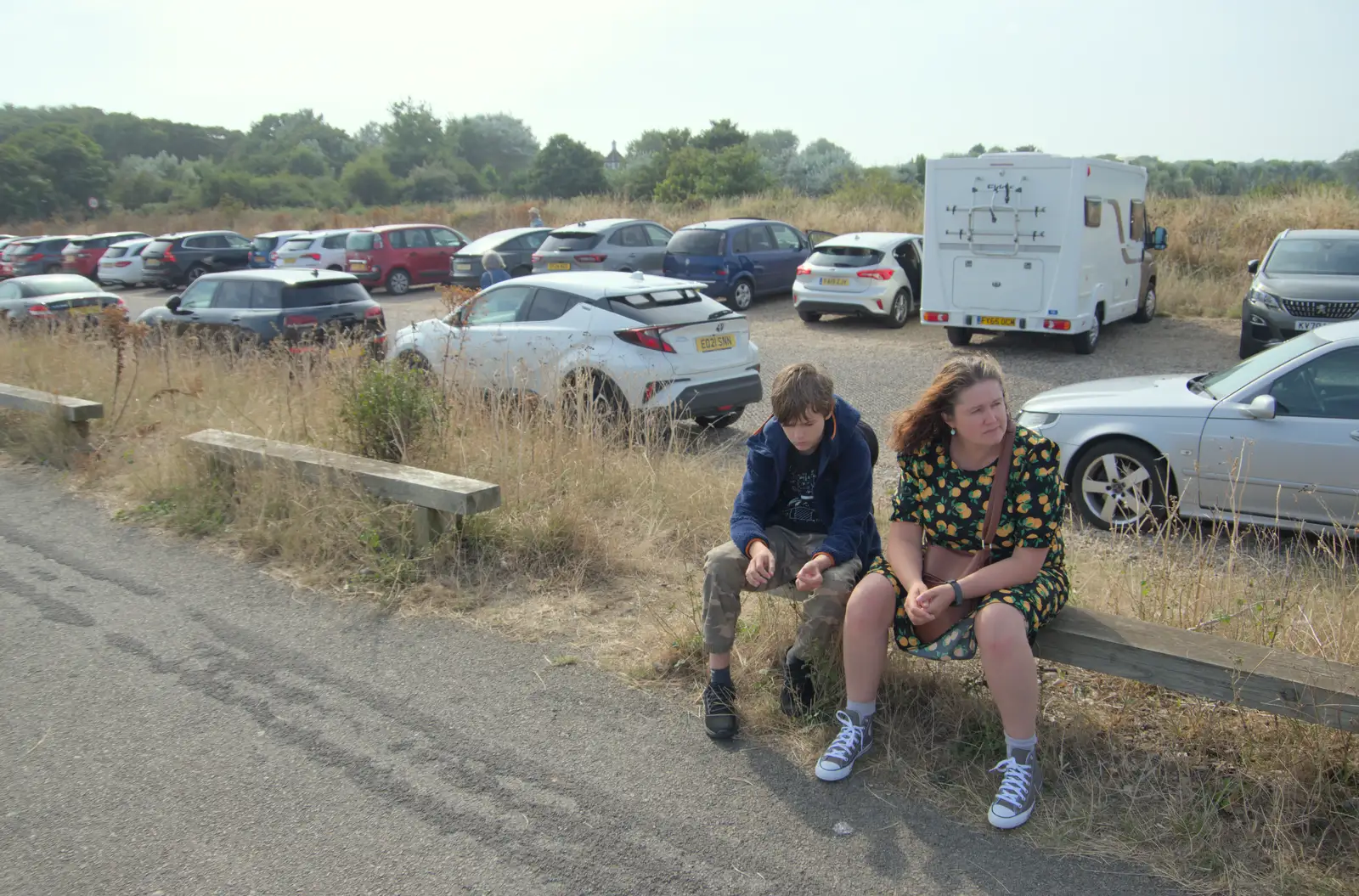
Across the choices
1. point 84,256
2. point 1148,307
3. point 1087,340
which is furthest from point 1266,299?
point 84,256

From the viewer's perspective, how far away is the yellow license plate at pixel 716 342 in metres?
9.16

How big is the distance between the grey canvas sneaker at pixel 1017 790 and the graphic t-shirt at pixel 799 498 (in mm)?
1165

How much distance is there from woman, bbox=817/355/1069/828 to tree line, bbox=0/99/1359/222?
2296 centimetres

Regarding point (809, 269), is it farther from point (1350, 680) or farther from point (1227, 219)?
point (1350, 680)

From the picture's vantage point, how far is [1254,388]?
20.9 feet

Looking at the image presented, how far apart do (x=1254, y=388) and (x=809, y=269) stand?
11045 millimetres

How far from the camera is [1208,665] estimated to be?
325cm

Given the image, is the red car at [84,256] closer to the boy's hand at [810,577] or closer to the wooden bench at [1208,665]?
the boy's hand at [810,577]

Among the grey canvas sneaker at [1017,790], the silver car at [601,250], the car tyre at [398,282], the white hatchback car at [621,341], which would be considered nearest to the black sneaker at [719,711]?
the grey canvas sneaker at [1017,790]

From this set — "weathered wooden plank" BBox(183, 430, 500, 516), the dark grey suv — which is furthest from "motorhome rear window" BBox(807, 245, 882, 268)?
"weathered wooden plank" BBox(183, 430, 500, 516)

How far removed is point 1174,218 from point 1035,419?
52.4ft

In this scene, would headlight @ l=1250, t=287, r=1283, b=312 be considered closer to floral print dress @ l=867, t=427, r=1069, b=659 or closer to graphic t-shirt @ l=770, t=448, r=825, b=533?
floral print dress @ l=867, t=427, r=1069, b=659

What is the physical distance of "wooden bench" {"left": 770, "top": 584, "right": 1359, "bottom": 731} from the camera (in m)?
3.09

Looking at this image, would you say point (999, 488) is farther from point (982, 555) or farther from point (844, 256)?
point (844, 256)
